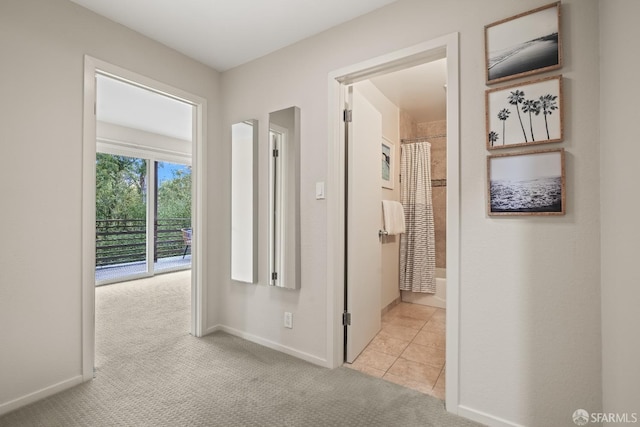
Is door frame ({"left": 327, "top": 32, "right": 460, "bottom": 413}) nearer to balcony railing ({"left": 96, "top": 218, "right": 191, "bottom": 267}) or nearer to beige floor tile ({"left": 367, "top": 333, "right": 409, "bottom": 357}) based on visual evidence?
beige floor tile ({"left": 367, "top": 333, "right": 409, "bottom": 357})

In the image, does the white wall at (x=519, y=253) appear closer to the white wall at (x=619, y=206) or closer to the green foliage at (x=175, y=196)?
the white wall at (x=619, y=206)

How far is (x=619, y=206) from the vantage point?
1.13 m

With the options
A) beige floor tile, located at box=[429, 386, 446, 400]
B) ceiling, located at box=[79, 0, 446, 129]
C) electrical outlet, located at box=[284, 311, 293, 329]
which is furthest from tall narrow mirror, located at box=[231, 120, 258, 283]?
beige floor tile, located at box=[429, 386, 446, 400]

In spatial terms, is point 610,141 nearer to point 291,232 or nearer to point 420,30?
point 420,30

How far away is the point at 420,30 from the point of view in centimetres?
181

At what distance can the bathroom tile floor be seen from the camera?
203 centimetres

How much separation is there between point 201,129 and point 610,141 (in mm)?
2704

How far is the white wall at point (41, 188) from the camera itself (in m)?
1.69

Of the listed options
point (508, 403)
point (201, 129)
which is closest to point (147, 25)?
point (201, 129)

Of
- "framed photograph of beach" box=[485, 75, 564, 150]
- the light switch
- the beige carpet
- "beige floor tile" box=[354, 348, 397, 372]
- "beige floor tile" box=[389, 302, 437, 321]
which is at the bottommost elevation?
"beige floor tile" box=[389, 302, 437, 321]

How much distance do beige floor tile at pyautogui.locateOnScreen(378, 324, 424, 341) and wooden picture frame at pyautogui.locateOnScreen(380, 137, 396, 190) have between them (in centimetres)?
148

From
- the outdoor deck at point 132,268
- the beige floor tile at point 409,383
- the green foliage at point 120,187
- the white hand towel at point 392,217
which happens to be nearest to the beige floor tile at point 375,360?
the beige floor tile at point 409,383

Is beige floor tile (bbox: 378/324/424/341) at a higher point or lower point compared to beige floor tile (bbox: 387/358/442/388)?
lower

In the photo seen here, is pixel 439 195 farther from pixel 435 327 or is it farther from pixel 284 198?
pixel 284 198
